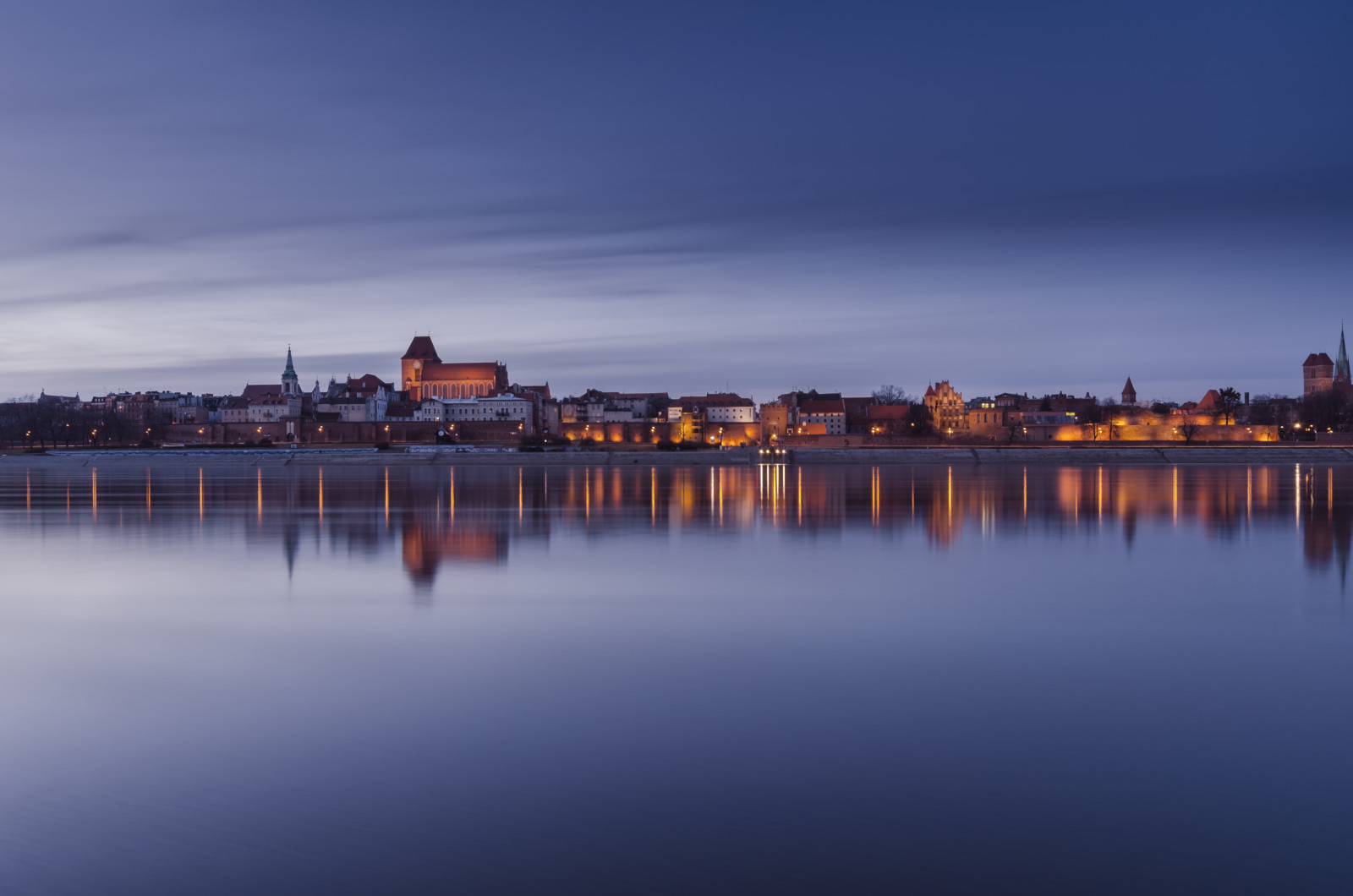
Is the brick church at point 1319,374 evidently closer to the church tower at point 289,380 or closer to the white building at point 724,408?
the white building at point 724,408

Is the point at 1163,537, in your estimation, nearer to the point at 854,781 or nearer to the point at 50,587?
the point at 854,781

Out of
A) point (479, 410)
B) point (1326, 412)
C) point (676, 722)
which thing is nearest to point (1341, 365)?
point (1326, 412)

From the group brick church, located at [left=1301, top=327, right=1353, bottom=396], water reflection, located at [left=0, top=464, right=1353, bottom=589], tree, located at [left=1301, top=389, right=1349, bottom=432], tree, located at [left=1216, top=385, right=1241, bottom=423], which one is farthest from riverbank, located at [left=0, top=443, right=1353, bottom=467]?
brick church, located at [left=1301, top=327, right=1353, bottom=396]

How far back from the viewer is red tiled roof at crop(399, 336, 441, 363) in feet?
351

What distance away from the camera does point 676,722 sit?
17.3 ft

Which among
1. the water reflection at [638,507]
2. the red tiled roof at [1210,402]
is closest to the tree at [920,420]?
the red tiled roof at [1210,402]

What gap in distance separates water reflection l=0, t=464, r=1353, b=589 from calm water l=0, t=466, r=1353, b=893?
2.14 meters

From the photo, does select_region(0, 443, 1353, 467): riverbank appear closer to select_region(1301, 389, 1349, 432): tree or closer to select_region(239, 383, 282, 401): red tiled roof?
select_region(1301, 389, 1349, 432): tree

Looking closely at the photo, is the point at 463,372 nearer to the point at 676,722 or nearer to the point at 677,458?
the point at 677,458

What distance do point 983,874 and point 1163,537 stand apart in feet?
43.0

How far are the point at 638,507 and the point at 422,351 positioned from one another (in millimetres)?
90138

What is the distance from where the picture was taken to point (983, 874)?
136 inches

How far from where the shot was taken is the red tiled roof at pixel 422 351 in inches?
4215

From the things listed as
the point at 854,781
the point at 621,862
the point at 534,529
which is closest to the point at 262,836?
the point at 621,862
